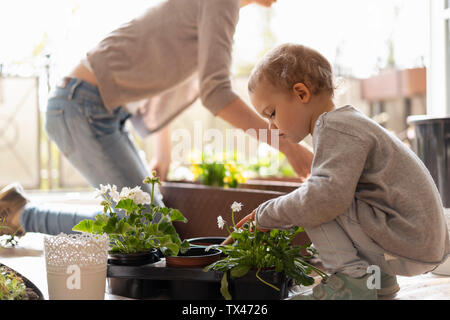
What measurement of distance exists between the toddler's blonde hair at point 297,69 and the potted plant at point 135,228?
461 millimetres

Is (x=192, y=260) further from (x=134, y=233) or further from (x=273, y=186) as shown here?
(x=273, y=186)

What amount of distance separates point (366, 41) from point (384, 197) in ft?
19.4

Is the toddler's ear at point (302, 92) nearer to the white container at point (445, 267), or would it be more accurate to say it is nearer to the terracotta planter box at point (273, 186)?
the white container at point (445, 267)

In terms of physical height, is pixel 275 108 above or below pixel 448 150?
above

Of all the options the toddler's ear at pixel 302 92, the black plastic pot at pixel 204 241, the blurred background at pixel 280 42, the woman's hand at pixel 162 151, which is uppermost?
the blurred background at pixel 280 42

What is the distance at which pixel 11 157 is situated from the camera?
16.6ft

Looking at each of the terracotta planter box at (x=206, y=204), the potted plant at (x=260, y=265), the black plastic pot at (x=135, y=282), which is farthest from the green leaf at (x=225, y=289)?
the terracotta planter box at (x=206, y=204)

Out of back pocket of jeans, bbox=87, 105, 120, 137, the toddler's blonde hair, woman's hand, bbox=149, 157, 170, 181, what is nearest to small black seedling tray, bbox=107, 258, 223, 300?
the toddler's blonde hair

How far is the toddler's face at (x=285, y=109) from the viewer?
1.30 meters

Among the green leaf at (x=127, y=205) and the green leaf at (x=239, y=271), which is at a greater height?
the green leaf at (x=127, y=205)

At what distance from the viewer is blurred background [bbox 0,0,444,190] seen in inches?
112

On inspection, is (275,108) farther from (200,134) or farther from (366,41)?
(366,41)

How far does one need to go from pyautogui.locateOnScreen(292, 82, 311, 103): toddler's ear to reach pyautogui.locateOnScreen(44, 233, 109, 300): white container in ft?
2.16

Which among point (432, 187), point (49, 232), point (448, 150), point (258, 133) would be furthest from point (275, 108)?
point (49, 232)
